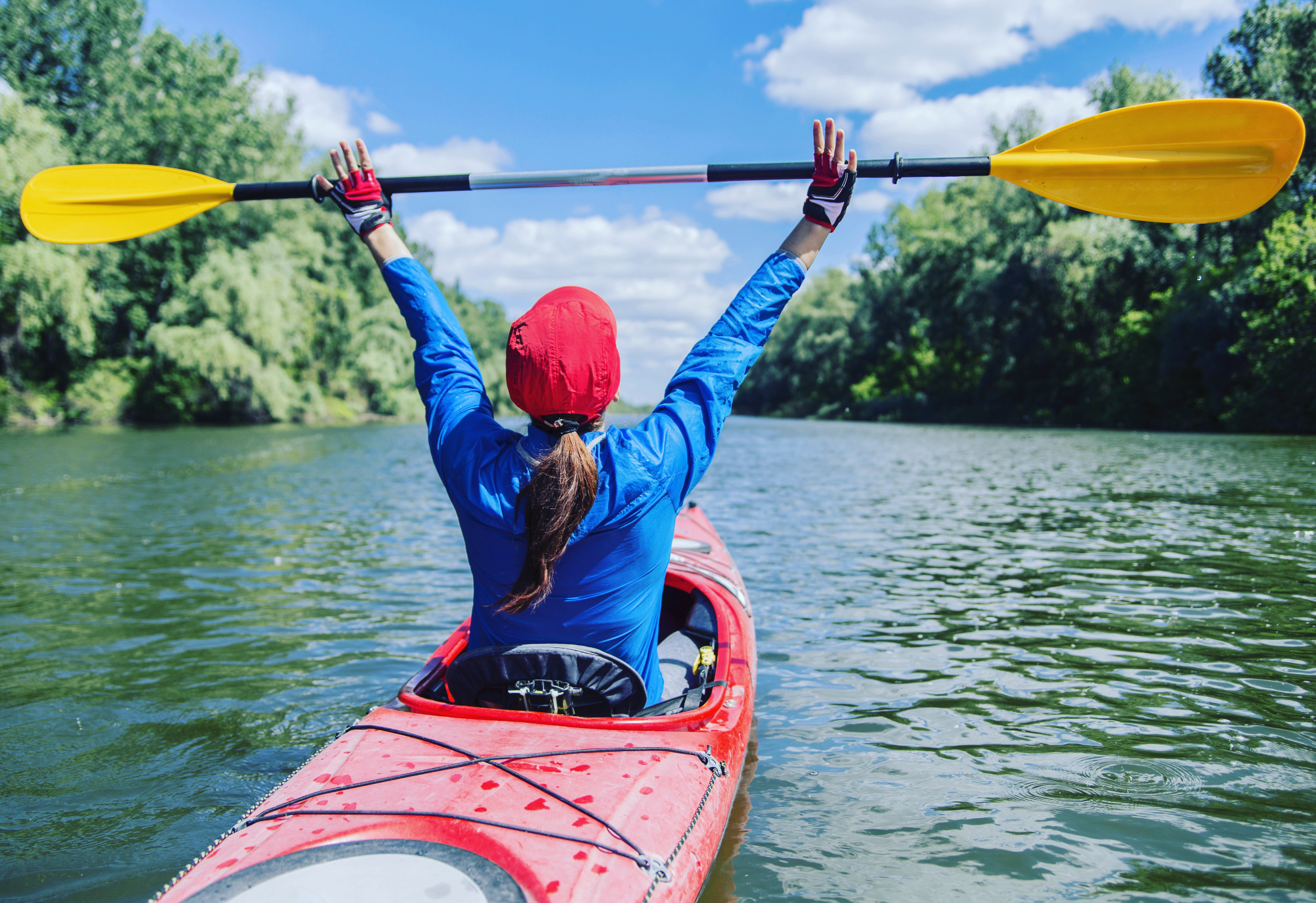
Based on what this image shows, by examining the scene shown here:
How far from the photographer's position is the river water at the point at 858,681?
2.89 meters

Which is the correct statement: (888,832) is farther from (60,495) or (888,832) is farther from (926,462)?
(926,462)

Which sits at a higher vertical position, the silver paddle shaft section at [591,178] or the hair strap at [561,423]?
the silver paddle shaft section at [591,178]

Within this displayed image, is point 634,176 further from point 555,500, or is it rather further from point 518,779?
point 518,779

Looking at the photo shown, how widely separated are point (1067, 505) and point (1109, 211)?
7550 millimetres

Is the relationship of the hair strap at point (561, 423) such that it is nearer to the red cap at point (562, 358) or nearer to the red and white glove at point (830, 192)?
the red cap at point (562, 358)

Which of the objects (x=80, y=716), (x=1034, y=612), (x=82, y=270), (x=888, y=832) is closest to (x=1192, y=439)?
(x=1034, y=612)

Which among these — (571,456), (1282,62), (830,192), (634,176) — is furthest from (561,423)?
(1282,62)

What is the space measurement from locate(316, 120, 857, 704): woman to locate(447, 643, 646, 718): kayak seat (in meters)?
0.04

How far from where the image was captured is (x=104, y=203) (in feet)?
14.4

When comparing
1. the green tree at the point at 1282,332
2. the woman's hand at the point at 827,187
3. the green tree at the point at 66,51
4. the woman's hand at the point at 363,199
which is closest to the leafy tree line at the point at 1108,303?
the green tree at the point at 1282,332

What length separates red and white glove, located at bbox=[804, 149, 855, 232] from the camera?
8.43ft

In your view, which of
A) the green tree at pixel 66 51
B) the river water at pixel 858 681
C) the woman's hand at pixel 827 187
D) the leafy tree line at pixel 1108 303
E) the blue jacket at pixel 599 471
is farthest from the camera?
the green tree at pixel 66 51

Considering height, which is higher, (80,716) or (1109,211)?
(1109,211)

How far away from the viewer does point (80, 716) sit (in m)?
4.08
